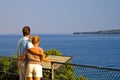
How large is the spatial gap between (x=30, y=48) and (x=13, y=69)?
749cm

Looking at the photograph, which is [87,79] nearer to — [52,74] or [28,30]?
[52,74]

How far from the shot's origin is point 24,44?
23.0 feet

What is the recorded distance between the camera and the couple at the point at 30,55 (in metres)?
6.93

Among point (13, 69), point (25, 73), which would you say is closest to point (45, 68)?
point (25, 73)

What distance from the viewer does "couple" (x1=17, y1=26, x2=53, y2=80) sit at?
22.7 feet

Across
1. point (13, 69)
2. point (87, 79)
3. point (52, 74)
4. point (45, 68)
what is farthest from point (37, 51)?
→ point (87, 79)

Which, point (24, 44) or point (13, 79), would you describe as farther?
point (13, 79)

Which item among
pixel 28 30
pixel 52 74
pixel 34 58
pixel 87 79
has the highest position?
pixel 28 30

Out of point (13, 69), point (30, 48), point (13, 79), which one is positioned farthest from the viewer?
point (13, 69)

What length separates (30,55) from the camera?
22.8 ft

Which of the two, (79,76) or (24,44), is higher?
(24,44)

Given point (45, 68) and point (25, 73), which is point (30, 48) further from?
point (45, 68)

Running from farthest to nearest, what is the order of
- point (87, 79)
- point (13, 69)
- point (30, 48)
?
point (87, 79) → point (13, 69) → point (30, 48)

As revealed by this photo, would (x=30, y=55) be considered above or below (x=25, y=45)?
below
